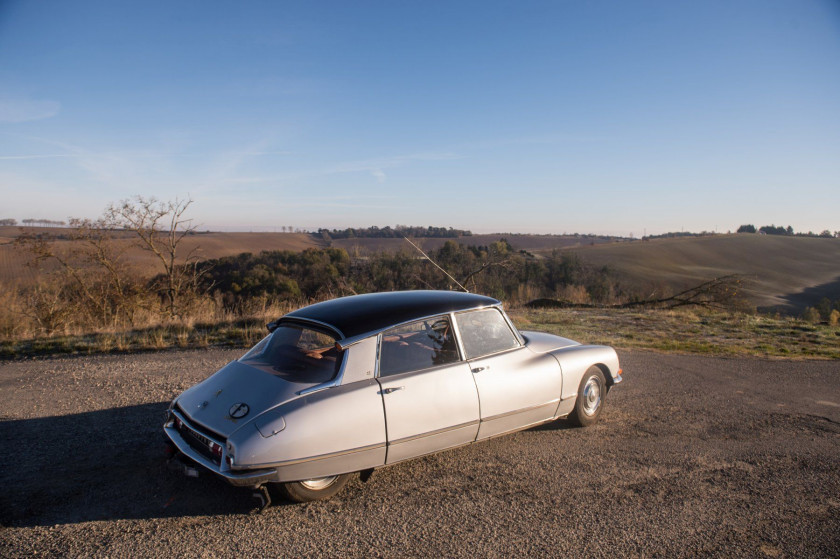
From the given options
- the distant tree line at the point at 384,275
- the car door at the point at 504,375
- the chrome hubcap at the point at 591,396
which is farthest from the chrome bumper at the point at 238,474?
the distant tree line at the point at 384,275

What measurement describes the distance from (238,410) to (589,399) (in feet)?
11.8

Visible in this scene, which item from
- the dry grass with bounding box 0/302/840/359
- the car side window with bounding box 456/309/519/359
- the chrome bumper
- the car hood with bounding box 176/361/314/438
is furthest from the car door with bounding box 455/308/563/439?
the dry grass with bounding box 0/302/840/359

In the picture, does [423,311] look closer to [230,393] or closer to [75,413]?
[230,393]

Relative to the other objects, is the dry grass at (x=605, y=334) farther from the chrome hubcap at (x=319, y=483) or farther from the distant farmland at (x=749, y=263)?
the distant farmland at (x=749, y=263)

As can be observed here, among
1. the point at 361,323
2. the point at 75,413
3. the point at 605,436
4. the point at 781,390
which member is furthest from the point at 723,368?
the point at 75,413

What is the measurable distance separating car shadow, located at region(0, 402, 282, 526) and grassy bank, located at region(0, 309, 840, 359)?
4198 mm

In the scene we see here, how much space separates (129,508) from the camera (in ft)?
11.2

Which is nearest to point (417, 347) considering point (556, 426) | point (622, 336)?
point (556, 426)

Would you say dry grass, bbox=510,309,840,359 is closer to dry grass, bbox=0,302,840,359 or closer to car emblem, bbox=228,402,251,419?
dry grass, bbox=0,302,840,359

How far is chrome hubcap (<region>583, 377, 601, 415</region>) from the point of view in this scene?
5270 millimetres

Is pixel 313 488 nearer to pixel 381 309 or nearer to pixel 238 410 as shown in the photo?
pixel 238 410

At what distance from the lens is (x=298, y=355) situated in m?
4.09

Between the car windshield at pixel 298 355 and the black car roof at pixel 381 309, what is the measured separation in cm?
14

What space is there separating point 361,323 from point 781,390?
21.2 feet
